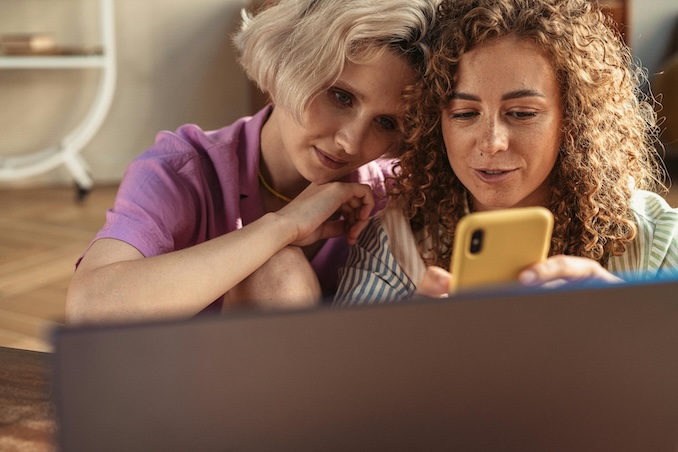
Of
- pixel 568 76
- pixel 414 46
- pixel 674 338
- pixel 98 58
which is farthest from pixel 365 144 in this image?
pixel 98 58

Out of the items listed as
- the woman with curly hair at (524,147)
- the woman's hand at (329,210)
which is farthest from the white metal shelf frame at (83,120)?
the woman with curly hair at (524,147)

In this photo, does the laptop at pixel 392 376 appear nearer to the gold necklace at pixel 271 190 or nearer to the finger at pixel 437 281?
the finger at pixel 437 281

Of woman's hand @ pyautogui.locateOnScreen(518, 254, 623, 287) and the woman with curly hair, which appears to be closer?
woman's hand @ pyautogui.locateOnScreen(518, 254, 623, 287)

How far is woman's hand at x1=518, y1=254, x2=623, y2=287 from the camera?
21.5 inches

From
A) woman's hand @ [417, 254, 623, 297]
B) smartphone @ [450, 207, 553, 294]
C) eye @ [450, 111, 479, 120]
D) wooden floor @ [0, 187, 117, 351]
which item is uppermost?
eye @ [450, 111, 479, 120]

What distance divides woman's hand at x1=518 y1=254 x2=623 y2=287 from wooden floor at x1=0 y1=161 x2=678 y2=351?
1.28 m

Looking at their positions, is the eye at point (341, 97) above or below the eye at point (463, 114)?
above

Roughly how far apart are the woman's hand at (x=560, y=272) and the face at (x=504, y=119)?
354 mm

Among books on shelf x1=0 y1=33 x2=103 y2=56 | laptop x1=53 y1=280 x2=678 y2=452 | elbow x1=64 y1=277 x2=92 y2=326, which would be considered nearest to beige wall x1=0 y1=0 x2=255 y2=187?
books on shelf x1=0 y1=33 x2=103 y2=56

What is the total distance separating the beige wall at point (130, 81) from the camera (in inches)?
145

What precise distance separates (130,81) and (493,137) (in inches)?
125

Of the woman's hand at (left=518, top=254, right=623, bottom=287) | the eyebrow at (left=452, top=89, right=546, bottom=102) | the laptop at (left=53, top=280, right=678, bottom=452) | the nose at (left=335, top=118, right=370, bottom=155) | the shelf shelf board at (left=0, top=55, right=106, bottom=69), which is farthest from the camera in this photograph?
the shelf shelf board at (left=0, top=55, right=106, bottom=69)

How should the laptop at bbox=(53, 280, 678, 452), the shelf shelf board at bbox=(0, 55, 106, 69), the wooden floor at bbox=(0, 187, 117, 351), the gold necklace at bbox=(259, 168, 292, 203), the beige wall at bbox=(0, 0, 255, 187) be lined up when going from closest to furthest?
the laptop at bbox=(53, 280, 678, 452)
the gold necklace at bbox=(259, 168, 292, 203)
the wooden floor at bbox=(0, 187, 117, 351)
the shelf shelf board at bbox=(0, 55, 106, 69)
the beige wall at bbox=(0, 0, 255, 187)

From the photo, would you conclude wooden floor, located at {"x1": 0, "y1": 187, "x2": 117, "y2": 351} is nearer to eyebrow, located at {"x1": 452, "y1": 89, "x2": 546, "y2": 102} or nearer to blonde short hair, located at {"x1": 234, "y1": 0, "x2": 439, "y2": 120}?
blonde short hair, located at {"x1": 234, "y1": 0, "x2": 439, "y2": 120}
